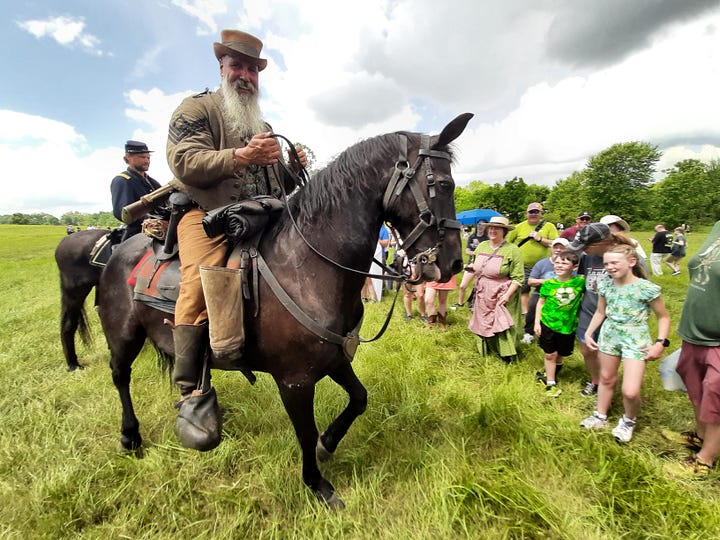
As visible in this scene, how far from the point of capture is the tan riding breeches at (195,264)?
2172 millimetres

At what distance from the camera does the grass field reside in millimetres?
2105

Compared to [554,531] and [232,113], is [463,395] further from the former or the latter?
[232,113]

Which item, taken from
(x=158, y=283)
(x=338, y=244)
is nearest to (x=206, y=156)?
(x=338, y=244)

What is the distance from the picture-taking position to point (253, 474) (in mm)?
2643

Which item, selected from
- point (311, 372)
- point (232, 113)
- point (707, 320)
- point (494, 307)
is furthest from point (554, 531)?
point (232, 113)

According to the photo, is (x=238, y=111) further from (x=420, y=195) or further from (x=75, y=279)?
(x=75, y=279)

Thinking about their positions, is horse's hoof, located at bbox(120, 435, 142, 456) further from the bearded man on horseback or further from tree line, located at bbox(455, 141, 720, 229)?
tree line, located at bbox(455, 141, 720, 229)

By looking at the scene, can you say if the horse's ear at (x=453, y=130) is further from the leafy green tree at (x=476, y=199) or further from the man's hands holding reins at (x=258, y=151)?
the leafy green tree at (x=476, y=199)

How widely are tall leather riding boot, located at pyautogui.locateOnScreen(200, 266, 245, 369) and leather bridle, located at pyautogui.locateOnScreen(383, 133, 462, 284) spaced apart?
117 centimetres

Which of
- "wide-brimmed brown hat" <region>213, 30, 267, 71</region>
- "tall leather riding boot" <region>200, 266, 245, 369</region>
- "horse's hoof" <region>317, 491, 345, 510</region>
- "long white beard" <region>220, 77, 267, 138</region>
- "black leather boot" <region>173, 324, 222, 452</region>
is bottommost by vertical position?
"horse's hoof" <region>317, 491, 345, 510</region>

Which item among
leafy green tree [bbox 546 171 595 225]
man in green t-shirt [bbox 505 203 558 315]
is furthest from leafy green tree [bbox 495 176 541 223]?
Result: man in green t-shirt [bbox 505 203 558 315]

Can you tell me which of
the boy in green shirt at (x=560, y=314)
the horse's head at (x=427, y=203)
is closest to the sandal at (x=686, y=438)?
the boy in green shirt at (x=560, y=314)

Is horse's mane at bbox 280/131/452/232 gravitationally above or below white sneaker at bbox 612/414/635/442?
above

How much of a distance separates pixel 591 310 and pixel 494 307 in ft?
4.19
